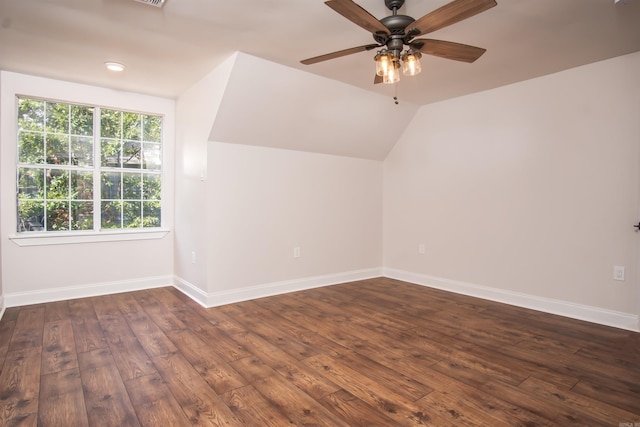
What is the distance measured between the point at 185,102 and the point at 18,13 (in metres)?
1.86

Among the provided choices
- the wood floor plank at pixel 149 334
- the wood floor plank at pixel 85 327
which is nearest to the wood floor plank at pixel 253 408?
the wood floor plank at pixel 149 334

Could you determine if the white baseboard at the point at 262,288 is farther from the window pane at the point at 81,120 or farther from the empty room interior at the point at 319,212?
the window pane at the point at 81,120

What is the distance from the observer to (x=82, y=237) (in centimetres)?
398

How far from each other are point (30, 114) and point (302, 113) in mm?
2908

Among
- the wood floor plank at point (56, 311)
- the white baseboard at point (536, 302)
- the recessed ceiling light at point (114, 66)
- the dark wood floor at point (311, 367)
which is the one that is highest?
the recessed ceiling light at point (114, 66)

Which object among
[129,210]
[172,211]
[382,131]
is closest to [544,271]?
[382,131]

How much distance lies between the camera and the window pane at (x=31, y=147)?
3715 mm

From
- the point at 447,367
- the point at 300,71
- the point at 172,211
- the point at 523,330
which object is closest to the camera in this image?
the point at 447,367

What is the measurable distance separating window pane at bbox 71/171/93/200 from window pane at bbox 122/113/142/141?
64 centimetres

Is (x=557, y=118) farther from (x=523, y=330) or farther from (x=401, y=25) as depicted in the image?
(x=401, y=25)

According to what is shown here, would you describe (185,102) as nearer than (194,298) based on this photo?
No

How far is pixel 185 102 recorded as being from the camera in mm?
4230

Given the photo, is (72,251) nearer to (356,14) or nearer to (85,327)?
(85,327)

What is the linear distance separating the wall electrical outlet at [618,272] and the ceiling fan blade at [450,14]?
9.05 feet
